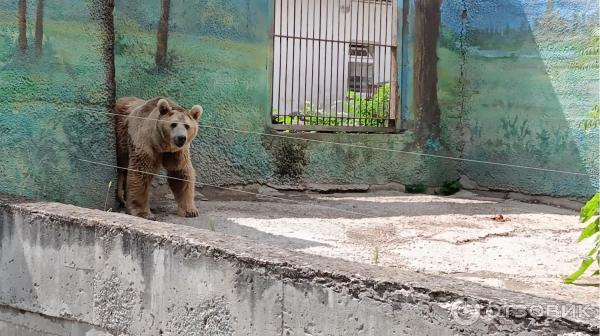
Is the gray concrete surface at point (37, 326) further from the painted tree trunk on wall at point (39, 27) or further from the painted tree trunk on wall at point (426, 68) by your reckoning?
the painted tree trunk on wall at point (426, 68)

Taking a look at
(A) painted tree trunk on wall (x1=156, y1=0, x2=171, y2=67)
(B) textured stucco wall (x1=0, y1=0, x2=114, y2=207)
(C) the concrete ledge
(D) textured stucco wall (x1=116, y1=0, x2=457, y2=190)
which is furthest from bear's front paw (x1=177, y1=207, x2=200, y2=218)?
(C) the concrete ledge

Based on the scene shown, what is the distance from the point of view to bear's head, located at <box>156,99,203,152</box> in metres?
6.77

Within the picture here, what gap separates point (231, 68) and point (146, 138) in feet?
5.92

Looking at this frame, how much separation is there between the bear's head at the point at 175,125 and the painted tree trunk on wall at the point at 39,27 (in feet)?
3.61

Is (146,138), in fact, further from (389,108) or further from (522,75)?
(522,75)

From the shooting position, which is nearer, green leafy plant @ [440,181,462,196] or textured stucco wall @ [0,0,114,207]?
textured stucco wall @ [0,0,114,207]

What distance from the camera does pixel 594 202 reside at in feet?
13.5

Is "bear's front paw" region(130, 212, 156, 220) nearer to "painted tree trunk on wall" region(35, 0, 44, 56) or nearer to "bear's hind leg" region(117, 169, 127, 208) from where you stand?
"bear's hind leg" region(117, 169, 127, 208)

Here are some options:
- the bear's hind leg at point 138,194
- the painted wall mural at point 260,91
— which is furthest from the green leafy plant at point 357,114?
the bear's hind leg at point 138,194

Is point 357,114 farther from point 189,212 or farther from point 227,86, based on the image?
point 189,212

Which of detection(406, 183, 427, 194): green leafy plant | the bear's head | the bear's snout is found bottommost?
detection(406, 183, 427, 194): green leafy plant

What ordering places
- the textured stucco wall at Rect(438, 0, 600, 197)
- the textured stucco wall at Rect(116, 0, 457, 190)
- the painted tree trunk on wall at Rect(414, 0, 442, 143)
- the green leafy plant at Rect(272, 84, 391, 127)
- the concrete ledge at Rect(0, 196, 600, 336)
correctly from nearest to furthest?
the concrete ledge at Rect(0, 196, 600, 336), the textured stucco wall at Rect(116, 0, 457, 190), the textured stucco wall at Rect(438, 0, 600, 197), the green leafy plant at Rect(272, 84, 391, 127), the painted tree trunk on wall at Rect(414, 0, 442, 143)

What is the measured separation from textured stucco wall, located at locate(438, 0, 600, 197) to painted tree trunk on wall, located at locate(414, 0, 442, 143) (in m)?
0.10

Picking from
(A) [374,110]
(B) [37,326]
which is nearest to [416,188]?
(A) [374,110]
